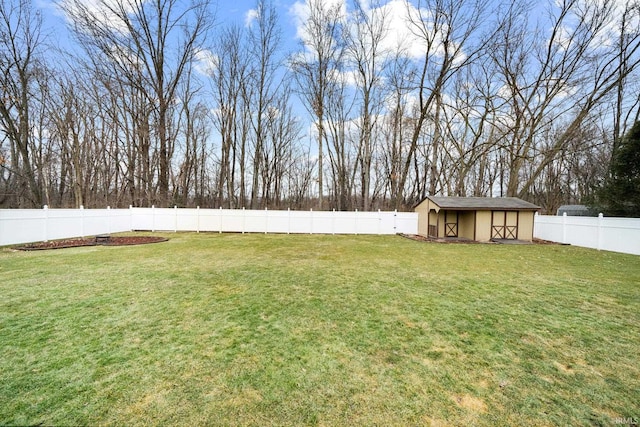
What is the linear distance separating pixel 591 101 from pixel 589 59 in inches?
87.5

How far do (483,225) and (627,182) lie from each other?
16.8 feet

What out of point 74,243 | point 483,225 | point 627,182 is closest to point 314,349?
point 74,243

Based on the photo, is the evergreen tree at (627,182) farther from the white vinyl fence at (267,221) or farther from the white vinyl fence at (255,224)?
the white vinyl fence at (267,221)

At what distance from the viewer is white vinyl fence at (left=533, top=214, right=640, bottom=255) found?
28.5ft

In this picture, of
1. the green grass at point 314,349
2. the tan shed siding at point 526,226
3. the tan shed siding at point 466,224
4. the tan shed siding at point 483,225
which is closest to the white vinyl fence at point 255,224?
the tan shed siding at point 526,226

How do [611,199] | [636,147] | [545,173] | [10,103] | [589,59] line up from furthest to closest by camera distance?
[545,173]
[589,59]
[10,103]
[611,199]
[636,147]

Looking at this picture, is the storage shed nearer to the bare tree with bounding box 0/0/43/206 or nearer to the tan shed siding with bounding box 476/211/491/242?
the tan shed siding with bounding box 476/211/491/242

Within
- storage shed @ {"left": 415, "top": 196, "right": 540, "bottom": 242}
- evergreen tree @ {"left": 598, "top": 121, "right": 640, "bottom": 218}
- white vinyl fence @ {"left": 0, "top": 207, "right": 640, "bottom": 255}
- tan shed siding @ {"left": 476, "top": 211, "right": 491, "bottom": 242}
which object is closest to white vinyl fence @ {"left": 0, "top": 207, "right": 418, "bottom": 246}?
white vinyl fence @ {"left": 0, "top": 207, "right": 640, "bottom": 255}

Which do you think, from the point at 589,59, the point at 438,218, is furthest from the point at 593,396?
the point at 589,59

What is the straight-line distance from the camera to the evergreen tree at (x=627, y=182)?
10125 millimetres

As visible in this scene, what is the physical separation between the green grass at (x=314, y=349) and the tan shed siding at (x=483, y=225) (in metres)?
7.06

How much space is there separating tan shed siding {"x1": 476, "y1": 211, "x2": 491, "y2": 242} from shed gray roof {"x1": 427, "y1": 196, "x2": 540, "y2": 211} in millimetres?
377

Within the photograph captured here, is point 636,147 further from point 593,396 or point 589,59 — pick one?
point 593,396

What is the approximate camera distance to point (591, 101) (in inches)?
563
